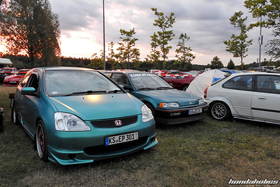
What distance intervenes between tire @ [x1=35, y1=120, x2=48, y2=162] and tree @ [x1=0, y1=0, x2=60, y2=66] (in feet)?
107

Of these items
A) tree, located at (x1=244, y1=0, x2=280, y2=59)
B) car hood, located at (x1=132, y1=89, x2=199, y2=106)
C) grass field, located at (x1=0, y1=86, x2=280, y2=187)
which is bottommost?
grass field, located at (x1=0, y1=86, x2=280, y2=187)

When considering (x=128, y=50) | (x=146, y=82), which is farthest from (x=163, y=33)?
(x=146, y=82)

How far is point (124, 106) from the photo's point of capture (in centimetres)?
322

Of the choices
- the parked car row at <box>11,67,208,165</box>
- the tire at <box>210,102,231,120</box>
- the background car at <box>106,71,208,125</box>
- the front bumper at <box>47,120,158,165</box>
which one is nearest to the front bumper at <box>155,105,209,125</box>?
the background car at <box>106,71,208,125</box>

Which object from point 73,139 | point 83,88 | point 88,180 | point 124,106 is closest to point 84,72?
point 83,88

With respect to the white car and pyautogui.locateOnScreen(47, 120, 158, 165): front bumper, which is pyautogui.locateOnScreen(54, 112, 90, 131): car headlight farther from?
the white car

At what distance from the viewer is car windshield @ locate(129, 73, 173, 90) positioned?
5652 mm

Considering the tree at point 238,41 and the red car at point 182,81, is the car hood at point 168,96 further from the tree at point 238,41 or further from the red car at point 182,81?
the tree at point 238,41

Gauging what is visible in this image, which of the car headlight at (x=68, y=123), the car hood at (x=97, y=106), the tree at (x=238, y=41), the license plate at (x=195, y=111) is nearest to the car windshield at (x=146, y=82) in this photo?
the license plate at (x=195, y=111)

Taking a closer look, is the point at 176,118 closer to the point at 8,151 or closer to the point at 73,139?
the point at 73,139

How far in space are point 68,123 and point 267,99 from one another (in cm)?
445

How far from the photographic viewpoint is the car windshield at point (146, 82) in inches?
223

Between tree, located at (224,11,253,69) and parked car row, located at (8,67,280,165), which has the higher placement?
tree, located at (224,11,253,69)

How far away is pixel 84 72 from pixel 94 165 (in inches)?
76.2
